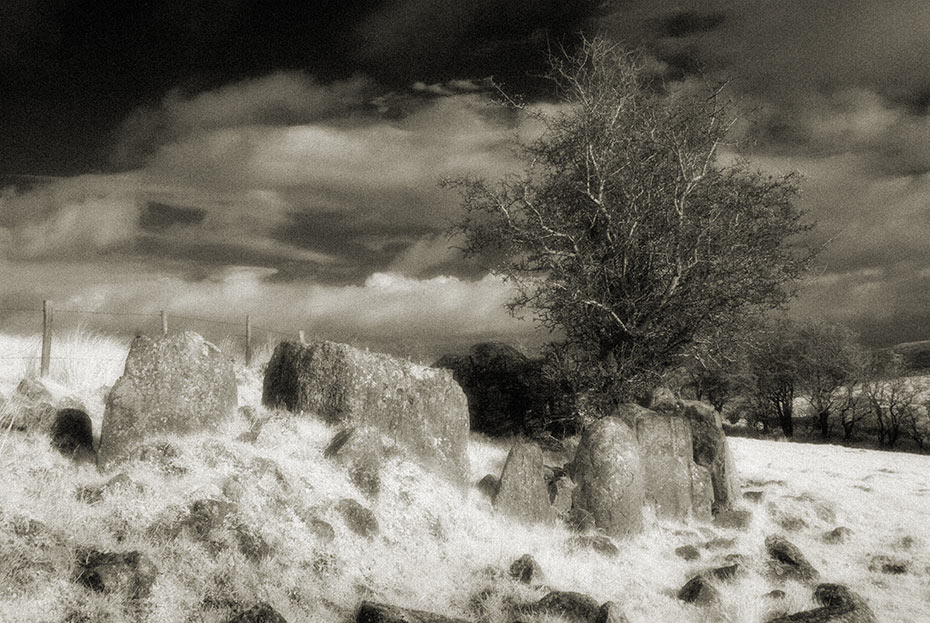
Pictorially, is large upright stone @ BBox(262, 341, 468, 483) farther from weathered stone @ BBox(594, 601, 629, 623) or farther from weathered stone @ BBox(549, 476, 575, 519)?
weathered stone @ BBox(594, 601, 629, 623)

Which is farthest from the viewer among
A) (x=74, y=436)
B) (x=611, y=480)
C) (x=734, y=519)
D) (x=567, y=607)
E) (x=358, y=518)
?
(x=734, y=519)

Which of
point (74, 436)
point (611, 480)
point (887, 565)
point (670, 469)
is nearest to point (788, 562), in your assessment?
point (887, 565)

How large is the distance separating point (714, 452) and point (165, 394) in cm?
1049

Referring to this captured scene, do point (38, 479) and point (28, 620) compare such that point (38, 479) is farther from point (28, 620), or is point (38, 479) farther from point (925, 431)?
point (925, 431)

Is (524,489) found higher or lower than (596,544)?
higher

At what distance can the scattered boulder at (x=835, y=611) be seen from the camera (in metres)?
7.92

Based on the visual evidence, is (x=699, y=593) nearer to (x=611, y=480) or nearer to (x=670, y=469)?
(x=611, y=480)

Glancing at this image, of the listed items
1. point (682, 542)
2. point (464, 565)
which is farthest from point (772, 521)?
point (464, 565)

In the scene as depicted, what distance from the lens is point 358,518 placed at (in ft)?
31.6

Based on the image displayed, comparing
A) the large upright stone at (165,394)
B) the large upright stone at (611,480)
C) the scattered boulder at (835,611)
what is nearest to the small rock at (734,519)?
the large upright stone at (611,480)

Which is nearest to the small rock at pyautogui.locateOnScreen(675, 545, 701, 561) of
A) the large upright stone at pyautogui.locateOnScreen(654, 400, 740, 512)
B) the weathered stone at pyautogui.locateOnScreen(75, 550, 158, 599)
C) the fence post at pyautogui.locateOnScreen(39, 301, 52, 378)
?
the large upright stone at pyautogui.locateOnScreen(654, 400, 740, 512)

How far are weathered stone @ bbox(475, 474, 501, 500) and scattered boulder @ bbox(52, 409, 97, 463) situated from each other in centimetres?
600

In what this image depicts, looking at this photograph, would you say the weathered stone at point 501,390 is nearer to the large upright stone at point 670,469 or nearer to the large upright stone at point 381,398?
the large upright stone at point 670,469

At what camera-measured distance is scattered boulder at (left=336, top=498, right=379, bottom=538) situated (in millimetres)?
9539
